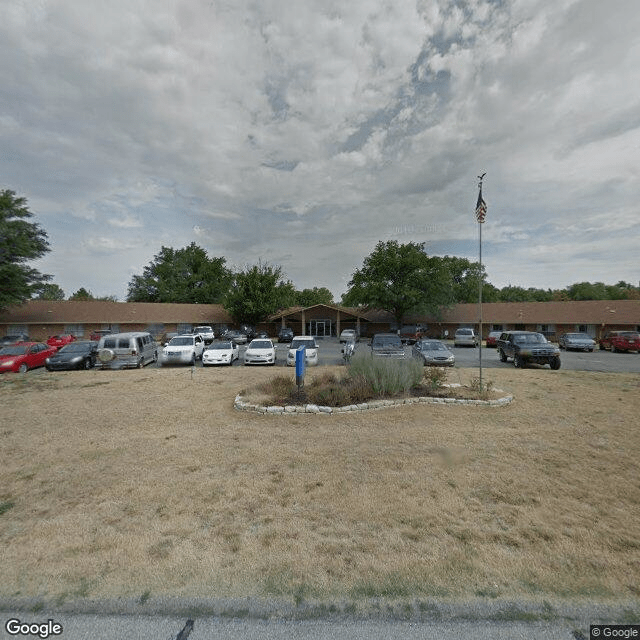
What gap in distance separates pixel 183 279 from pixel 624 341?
59.2 meters

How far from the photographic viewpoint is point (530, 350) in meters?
16.1

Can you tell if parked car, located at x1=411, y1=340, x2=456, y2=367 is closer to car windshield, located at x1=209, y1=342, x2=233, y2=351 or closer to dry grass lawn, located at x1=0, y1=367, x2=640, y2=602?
dry grass lawn, located at x1=0, y1=367, x2=640, y2=602

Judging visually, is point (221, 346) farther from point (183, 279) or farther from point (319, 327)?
point (183, 279)

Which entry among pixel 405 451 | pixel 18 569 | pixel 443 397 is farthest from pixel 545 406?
pixel 18 569

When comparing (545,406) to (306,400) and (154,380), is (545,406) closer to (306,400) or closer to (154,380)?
(306,400)

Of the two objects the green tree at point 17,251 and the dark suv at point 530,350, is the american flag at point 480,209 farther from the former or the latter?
the green tree at point 17,251

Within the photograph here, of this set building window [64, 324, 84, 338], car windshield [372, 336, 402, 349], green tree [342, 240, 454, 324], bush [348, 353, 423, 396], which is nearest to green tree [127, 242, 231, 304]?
building window [64, 324, 84, 338]

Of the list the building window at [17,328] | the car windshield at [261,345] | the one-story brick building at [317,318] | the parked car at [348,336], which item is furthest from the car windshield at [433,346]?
the building window at [17,328]

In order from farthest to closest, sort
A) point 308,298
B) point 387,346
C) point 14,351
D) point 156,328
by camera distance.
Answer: point 308,298 < point 156,328 < point 14,351 < point 387,346

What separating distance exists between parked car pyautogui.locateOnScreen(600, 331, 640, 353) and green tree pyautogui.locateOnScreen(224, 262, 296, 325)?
1300 inches

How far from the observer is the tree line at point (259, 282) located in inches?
1228

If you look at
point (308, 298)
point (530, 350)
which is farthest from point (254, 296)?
point (308, 298)

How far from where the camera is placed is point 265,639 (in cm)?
220

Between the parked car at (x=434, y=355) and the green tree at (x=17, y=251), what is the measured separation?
36.1 m
